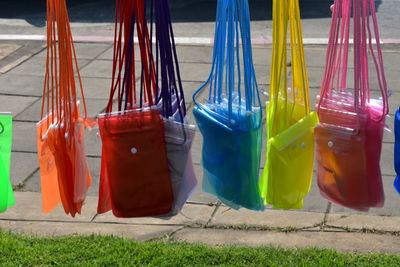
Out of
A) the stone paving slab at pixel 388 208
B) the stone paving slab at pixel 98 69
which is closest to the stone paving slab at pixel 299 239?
the stone paving slab at pixel 388 208

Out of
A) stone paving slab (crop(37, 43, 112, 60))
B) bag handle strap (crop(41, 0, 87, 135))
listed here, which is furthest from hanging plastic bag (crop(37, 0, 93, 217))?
stone paving slab (crop(37, 43, 112, 60))

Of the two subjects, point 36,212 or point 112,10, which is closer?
point 36,212

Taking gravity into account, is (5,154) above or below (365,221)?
above

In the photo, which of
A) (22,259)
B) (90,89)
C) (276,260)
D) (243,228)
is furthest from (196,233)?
(90,89)

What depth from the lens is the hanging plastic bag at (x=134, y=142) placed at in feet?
9.80

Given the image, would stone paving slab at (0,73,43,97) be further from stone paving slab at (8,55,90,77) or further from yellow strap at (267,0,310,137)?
yellow strap at (267,0,310,137)

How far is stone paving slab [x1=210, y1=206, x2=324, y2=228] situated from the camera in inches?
226

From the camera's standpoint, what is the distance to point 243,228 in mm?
5680

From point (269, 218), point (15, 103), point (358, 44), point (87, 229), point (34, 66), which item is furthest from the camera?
point (34, 66)

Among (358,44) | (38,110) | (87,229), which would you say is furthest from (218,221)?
(38,110)

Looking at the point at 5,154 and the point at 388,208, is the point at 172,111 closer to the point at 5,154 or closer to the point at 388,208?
the point at 5,154

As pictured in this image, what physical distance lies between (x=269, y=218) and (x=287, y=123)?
9.41 feet

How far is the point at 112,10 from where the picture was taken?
14.1 meters

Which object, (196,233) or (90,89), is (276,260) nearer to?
(196,233)
